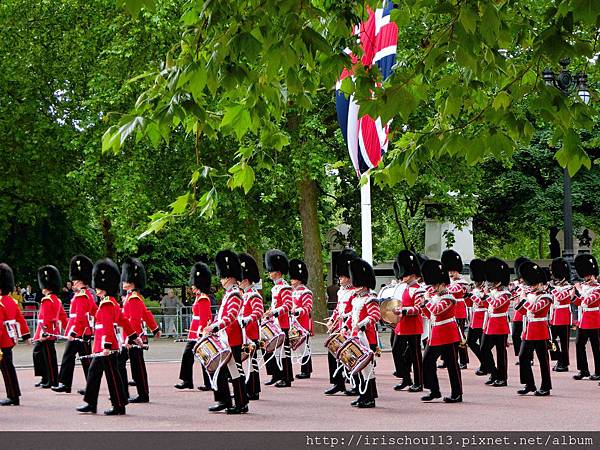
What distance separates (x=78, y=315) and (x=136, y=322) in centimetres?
85

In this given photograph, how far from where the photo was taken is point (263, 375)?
17.6 meters

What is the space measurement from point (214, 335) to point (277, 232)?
17982mm

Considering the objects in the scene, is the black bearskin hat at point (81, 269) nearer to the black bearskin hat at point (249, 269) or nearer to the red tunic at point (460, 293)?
the black bearskin hat at point (249, 269)

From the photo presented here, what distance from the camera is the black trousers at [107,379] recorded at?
1220 cm

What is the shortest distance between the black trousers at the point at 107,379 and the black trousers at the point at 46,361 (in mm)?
3516

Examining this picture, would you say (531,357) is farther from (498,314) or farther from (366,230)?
(366,230)

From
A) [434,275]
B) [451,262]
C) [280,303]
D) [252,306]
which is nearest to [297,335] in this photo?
[280,303]

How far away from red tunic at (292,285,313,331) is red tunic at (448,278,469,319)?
226 cm

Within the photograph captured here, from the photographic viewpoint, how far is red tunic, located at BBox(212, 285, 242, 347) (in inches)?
484

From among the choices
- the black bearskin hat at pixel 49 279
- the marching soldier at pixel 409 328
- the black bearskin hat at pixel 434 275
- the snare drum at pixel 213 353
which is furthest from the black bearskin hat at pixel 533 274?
the black bearskin hat at pixel 49 279

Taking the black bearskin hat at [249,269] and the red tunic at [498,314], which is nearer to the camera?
the black bearskin hat at [249,269]

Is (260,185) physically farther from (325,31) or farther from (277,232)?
(325,31)

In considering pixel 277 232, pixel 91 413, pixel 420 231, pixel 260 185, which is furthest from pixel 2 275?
pixel 420 231

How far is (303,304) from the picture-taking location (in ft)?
54.9
